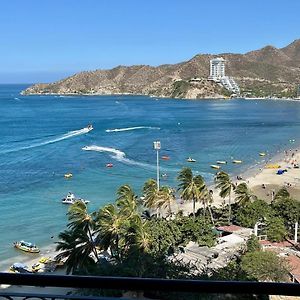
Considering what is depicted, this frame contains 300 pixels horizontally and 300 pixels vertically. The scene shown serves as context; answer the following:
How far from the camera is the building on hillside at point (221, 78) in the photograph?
180 meters

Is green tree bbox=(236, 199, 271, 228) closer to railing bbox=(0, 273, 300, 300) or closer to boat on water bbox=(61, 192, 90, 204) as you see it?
boat on water bbox=(61, 192, 90, 204)

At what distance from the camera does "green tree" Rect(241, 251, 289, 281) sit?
13.1 metres

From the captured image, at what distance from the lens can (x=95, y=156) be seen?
46.3m

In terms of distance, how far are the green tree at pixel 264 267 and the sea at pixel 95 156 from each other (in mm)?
11249

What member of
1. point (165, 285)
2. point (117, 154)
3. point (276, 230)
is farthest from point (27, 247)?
point (117, 154)

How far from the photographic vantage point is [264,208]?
20875 millimetres

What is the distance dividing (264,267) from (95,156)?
34.0 metres

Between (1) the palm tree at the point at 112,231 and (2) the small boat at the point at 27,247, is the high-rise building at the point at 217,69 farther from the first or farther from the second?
(1) the palm tree at the point at 112,231

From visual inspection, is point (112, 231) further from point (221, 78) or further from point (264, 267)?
point (221, 78)

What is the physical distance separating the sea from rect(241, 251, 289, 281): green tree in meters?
11.2

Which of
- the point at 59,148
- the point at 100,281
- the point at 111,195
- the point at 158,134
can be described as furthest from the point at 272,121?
the point at 100,281

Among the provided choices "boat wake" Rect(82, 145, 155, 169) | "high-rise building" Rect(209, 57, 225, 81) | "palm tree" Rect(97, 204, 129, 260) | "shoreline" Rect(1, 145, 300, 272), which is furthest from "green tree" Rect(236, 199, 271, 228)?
"high-rise building" Rect(209, 57, 225, 81)

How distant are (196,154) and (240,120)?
40.4m

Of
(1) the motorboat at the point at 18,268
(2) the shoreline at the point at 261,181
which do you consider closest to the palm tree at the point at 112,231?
(1) the motorboat at the point at 18,268
